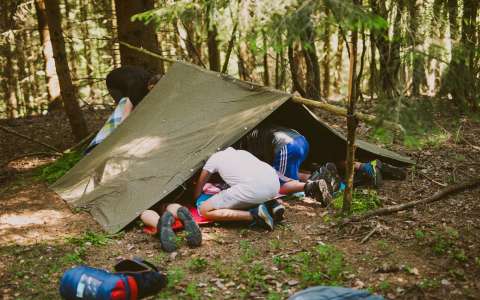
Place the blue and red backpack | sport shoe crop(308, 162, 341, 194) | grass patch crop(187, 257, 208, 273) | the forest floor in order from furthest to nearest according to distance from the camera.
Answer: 1. sport shoe crop(308, 162, 341, 194)
2. grass patch crop(187, 257, 208, 273)
3. the forest floor
4. the blue and red backpack

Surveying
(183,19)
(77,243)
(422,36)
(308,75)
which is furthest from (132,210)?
(308,75)

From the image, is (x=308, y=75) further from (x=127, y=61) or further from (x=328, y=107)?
(x=328, y=107)

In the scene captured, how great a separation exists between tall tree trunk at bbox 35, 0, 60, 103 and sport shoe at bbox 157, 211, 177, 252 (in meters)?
7.27

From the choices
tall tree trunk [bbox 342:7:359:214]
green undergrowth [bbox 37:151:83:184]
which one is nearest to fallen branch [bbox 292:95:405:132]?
tall tree trunk [bbox 342:7:359:214]

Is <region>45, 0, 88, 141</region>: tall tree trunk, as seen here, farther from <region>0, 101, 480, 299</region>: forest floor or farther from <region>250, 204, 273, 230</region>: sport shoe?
<region>250, 204, 273, 230</region>: sport shoe

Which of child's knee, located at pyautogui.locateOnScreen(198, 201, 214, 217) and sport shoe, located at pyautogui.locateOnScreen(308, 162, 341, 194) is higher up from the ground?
sport shoe, located at pyautogui.locateOnScreen(308, 162, 341, 194)

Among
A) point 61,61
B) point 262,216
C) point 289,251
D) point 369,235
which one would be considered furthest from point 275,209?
point 61,61

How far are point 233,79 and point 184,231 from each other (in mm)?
2169

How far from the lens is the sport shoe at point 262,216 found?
4527mm

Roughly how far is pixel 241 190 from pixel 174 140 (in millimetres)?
1214

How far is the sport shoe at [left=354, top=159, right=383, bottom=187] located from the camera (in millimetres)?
5395

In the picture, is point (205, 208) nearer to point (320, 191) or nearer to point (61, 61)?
point (320, 191)

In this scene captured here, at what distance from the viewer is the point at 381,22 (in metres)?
3.35

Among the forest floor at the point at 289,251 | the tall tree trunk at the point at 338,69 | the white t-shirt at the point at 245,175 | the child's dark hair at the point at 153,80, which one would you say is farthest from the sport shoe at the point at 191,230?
the tall tree trunk at the point at 338,69
